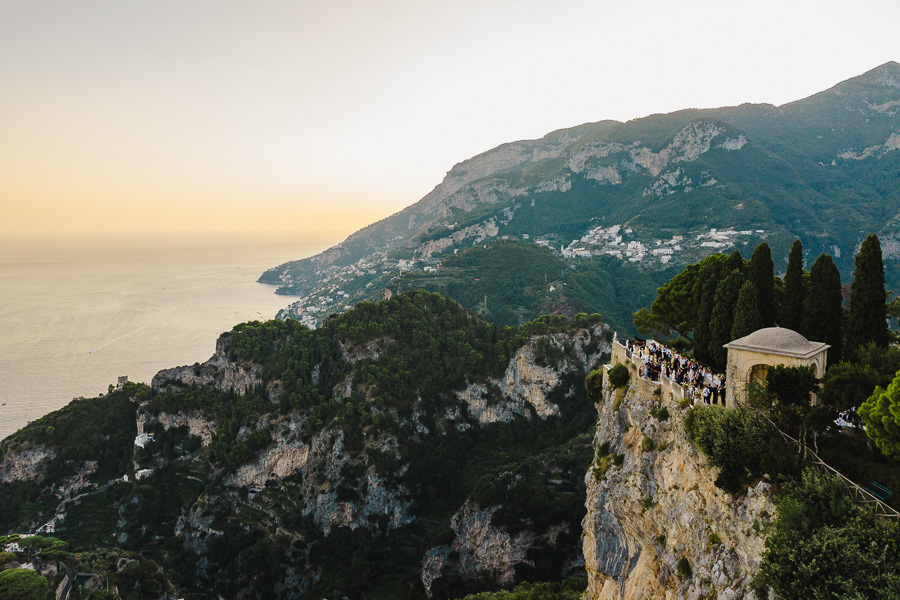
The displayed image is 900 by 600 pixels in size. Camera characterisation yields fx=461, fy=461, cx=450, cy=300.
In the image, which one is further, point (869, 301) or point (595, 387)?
point (595, 387)

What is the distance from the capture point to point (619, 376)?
22.2 metres

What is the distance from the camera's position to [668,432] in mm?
17656

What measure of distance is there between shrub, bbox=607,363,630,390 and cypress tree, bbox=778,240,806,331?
665 centimetres

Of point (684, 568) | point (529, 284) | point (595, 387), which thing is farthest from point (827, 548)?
point (529, 284)

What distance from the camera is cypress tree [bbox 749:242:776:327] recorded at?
19.8 metres

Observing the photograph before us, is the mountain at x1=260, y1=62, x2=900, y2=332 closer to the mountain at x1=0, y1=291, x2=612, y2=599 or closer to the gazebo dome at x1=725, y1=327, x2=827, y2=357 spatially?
the mountain at x1=0, y1=291, x2=612, y2=599

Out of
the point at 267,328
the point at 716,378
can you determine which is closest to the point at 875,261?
the point at 716,378

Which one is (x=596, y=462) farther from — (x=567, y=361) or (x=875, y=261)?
(x=567, y=361)

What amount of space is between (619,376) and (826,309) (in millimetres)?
8398

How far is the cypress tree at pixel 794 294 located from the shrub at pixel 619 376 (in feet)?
21.8

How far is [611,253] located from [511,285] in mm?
36516

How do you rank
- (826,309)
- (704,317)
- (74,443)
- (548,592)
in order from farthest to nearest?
(74,443)
(548,592)
(704,317)
(826,309)

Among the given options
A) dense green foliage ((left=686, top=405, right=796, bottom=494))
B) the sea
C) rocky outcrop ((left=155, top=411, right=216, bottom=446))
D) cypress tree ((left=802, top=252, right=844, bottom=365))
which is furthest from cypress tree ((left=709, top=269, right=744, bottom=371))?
the sea

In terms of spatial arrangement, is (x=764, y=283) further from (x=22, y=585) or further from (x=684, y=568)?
(x=22, y=585)
